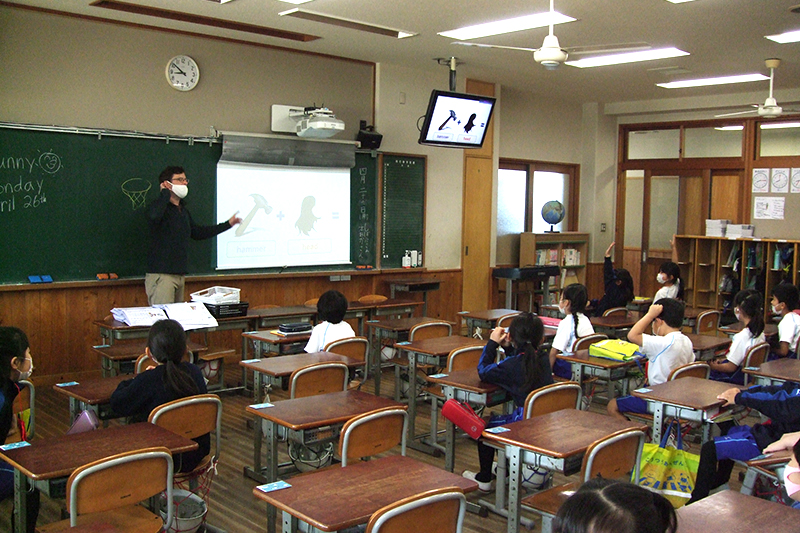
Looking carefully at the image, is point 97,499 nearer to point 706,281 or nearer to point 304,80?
point 304,80

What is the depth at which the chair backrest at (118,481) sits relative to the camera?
2.37 metres

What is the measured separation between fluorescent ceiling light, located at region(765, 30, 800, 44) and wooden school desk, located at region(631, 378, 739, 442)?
4230 mm

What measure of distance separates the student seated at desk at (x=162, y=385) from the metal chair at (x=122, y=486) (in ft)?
1.88

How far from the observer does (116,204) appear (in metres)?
6.61

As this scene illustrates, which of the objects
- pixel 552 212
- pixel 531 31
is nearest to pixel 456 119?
pixel 531 31

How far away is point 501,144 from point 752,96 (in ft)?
11.5

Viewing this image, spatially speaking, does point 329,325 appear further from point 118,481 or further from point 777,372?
point 777,372

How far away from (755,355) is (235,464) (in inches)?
142

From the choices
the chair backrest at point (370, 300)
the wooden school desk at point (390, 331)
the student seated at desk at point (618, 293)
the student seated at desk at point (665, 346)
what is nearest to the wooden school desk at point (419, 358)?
the wooden school desk at point (390, 331)

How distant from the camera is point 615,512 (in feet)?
4.36

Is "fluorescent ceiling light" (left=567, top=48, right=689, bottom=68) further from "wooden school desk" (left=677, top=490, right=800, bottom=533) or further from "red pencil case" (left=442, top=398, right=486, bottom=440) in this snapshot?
"wooden school desk" (left=677, top=490, right=800, bottom=533)

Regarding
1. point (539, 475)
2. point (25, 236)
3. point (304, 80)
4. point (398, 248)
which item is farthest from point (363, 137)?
point (539, 475)

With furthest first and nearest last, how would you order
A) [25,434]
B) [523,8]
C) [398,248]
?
[398,248] < [523,8] < [25,434]

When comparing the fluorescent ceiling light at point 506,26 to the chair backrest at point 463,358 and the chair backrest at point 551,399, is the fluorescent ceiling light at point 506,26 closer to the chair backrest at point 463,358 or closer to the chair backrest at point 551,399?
the chair backrest at point 463,358
